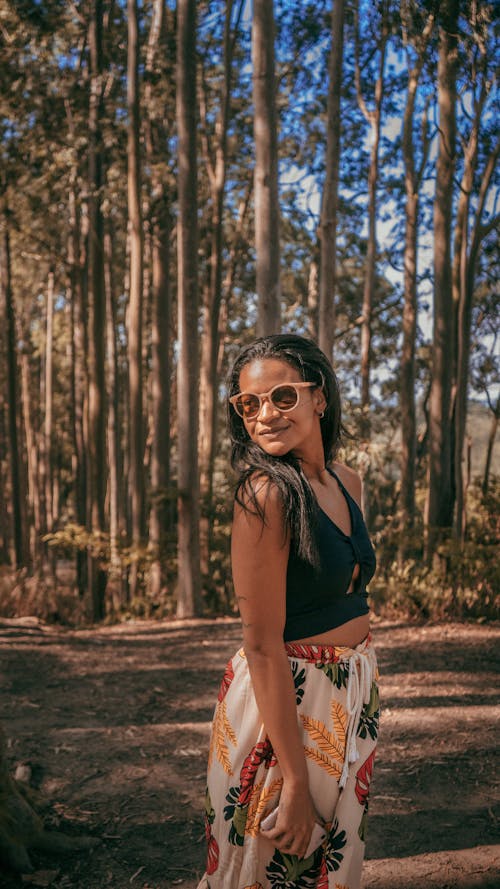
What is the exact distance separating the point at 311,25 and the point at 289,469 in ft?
49.6

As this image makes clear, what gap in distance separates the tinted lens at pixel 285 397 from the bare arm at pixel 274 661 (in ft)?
0.93

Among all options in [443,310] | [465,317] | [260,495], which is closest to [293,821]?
[260,495]

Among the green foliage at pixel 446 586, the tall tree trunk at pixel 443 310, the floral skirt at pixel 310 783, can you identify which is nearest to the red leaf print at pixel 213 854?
the floral skirt at pixel 310 783

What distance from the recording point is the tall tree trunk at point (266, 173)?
22.4 ft

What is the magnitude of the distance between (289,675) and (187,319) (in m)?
7.82

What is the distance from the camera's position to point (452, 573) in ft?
28.6

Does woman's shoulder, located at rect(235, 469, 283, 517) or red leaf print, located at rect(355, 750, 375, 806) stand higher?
woman's shoulder, located at rect(235, 469, 283, 517)

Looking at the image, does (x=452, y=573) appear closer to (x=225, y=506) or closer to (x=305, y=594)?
(x=225, y=506)

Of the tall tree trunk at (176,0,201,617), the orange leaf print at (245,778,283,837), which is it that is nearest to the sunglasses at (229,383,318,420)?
the orange leaf print at (245,778,283,837)

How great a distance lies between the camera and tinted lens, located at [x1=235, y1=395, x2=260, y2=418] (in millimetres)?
1838

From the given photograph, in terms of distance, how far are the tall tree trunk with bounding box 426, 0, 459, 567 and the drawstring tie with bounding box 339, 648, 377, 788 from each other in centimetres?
764

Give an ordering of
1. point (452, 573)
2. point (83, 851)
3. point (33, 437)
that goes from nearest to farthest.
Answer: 1. point (83, 851)
2. point (452, 573)
3. point (33, 437)

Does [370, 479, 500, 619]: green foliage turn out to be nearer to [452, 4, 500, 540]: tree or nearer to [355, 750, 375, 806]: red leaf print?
[452, 4, 500, 540]: tree

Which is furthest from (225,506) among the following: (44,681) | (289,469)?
(289,469)
